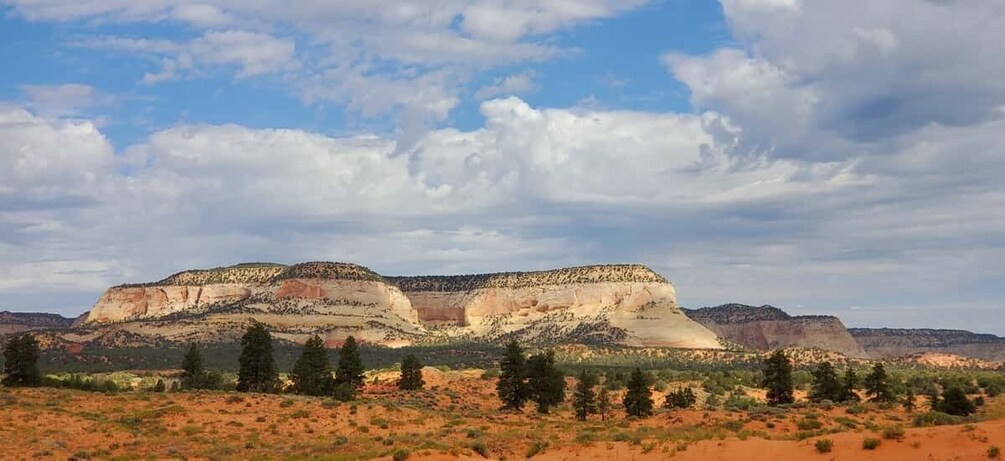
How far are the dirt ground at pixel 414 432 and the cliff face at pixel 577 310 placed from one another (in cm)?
10095

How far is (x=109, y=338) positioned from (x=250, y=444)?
106707 millimetres

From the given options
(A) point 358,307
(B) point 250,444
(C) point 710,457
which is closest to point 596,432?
(C) point 710,457

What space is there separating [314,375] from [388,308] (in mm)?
110493

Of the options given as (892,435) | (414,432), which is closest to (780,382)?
(414,432)

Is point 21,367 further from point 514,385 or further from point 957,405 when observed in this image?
point 957,405

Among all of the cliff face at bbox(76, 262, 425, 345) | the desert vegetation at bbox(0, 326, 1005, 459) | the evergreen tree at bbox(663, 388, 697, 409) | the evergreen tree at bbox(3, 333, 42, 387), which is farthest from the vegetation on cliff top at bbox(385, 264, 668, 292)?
the evergreen tree at bbox(3, 333, 42, 387)

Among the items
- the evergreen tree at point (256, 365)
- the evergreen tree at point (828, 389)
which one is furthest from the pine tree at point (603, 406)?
the evergreen tree at point (256, 365)

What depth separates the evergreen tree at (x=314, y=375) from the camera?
65.5 m

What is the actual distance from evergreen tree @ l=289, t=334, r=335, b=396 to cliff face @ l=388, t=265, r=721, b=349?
90.8 m

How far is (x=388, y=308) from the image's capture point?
578 feet

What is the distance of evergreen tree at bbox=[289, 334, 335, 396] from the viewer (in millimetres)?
65500

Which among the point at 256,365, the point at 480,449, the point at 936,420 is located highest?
the point at 256,365

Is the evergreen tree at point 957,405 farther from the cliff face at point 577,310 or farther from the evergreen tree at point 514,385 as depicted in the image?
the cliff face at point 577,310

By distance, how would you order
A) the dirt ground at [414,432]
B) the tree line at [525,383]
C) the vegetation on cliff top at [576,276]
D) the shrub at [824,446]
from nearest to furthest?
the shrub at [824,446] → the dirt ground at [414,432] → the tree line at [525,383] → the vegetation on cliff top at [576,276]
